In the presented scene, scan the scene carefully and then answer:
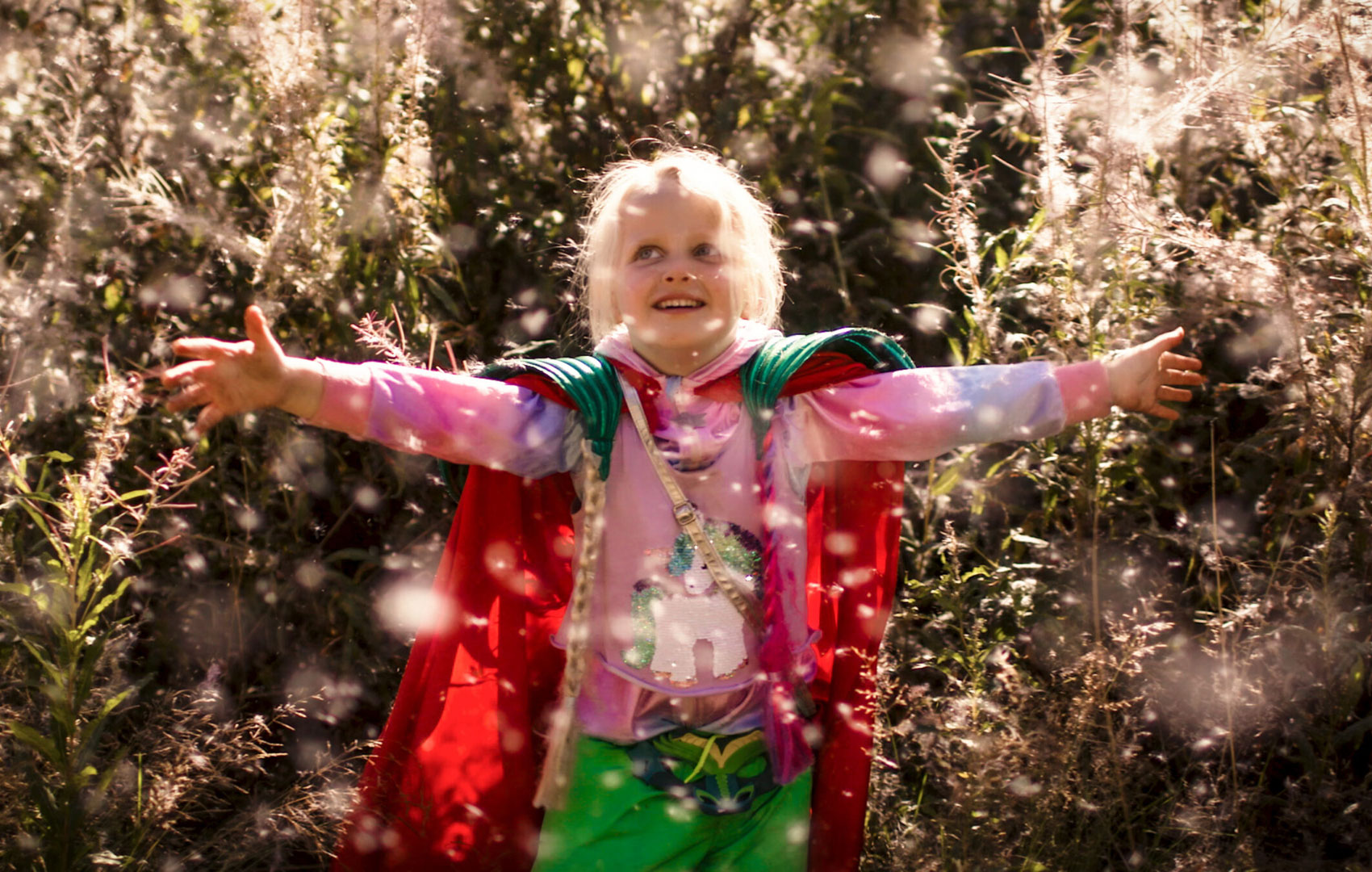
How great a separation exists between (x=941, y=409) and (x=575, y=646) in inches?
33.9

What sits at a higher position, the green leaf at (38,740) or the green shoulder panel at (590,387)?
the green shoulder panel at (590,387)

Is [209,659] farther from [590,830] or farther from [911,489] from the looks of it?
[911,489]

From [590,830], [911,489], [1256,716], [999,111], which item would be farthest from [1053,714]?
[999,111]

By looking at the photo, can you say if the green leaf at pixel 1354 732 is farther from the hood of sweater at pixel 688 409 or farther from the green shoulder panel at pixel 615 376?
the hood of sweater at pixel 688 409

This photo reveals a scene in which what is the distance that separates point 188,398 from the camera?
1.84 meters

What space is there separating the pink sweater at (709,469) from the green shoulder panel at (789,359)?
4 centimetres

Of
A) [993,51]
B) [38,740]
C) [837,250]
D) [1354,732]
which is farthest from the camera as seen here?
[837,250]

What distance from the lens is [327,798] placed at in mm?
2430

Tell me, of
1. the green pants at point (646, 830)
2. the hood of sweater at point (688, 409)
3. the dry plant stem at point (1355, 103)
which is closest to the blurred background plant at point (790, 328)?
the dry plant stem at point (1355, 103)

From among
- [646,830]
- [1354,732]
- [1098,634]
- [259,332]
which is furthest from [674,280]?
[1354,732]

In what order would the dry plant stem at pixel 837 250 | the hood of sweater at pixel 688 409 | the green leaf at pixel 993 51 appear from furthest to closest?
the dry plant stem at pixel 837 250 < the green leaf at pixel 993 51 < the hood of sweater at pixel 688 409

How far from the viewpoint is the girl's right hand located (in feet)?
6.07

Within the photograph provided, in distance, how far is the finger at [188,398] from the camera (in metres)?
1.82

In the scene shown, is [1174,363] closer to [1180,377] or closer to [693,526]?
[1180,377]
